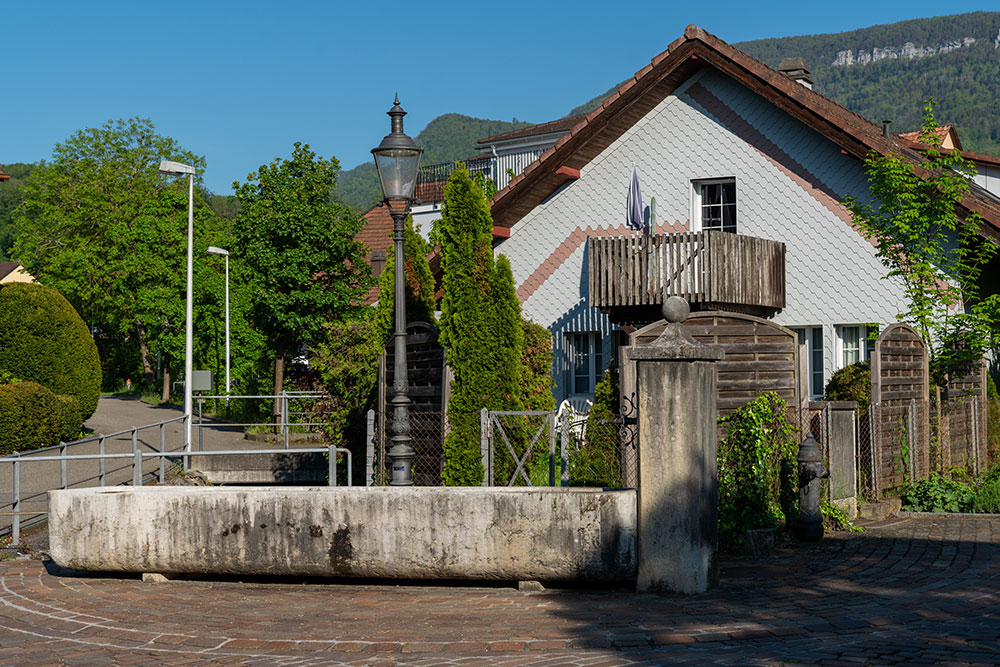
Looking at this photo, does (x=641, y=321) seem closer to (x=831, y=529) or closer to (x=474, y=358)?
(x=474, y=358)

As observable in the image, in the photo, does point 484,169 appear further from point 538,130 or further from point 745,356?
point 745,356

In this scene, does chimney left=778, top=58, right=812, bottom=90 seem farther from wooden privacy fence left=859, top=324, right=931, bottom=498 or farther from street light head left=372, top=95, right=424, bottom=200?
street light head left=372, top=95, right=424, bottom=200

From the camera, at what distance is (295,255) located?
33.3 m

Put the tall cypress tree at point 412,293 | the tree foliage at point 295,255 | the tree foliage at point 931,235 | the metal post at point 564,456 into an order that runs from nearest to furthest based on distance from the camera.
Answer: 1. the metal post at point 564,456
2. the tree foliage at point 931,235
3. the tall cypress tree at point 412,293
4. the tree foliage at point 295,255

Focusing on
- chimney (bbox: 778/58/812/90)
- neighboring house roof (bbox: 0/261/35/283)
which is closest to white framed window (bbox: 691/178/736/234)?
chimney (bbox: 778/58/812/90)

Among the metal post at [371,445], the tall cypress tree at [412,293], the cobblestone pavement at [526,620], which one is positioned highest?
the tall cypress tree at [412,293]

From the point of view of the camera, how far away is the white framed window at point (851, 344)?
2056cm

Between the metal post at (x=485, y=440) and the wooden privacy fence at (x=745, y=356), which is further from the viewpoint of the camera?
the metal post at (x=485, y=440)

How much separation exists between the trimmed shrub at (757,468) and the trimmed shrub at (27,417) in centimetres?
1700

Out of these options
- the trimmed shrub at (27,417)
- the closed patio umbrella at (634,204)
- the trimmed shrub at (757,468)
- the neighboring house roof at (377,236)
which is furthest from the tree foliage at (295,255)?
the trimmed shrub at (757,468)

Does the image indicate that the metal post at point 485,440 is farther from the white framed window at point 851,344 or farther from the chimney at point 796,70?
the chimney at point 796,70

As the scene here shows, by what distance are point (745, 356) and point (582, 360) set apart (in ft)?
36.9

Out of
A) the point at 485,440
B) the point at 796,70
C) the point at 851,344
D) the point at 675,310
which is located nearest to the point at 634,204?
the point at 851,344

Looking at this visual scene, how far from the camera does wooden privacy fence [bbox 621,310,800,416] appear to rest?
1297 centimetres
